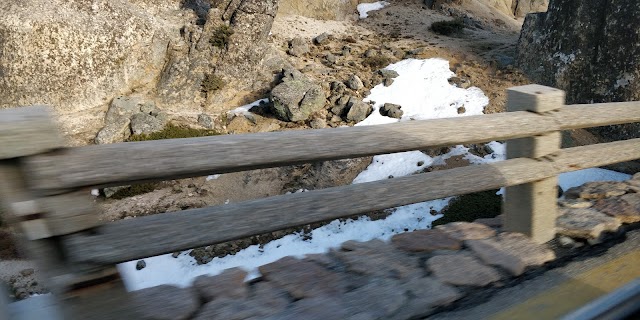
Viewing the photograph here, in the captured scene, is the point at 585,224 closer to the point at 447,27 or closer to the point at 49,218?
the point at 49,218

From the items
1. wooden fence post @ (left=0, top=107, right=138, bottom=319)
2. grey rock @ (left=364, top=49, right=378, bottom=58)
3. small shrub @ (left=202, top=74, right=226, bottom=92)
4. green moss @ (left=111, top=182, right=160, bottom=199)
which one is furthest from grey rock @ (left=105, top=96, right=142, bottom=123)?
wooden fence post @ (left=0, top=107, right=138, bottom=319)

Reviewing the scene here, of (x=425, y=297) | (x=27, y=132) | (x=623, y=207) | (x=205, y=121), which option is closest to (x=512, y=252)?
(x=425, y=297)

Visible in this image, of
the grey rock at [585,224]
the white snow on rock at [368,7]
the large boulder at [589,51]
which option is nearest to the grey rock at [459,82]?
the large boulder at [589,51]

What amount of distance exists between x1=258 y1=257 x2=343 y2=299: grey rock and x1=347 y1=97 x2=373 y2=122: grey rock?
400 inches

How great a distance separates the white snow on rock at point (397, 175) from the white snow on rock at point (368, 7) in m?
5.89

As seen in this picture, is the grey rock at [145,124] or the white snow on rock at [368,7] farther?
the white snow on rock at [368,7]

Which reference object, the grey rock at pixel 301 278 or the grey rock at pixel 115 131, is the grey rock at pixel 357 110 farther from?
the grey rock at pixel 301 278

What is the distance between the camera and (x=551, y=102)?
2727 mm

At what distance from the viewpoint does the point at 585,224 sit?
3.02m

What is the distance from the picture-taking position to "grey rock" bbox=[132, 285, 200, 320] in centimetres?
206

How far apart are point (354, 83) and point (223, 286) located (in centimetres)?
1191

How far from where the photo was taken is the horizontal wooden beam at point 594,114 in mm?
2807

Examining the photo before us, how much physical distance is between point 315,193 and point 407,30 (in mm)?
17038

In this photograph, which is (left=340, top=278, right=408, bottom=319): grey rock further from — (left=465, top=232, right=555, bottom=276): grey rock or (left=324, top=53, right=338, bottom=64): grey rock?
(left=324, top=53, right=338, bottom=64): grey rock
